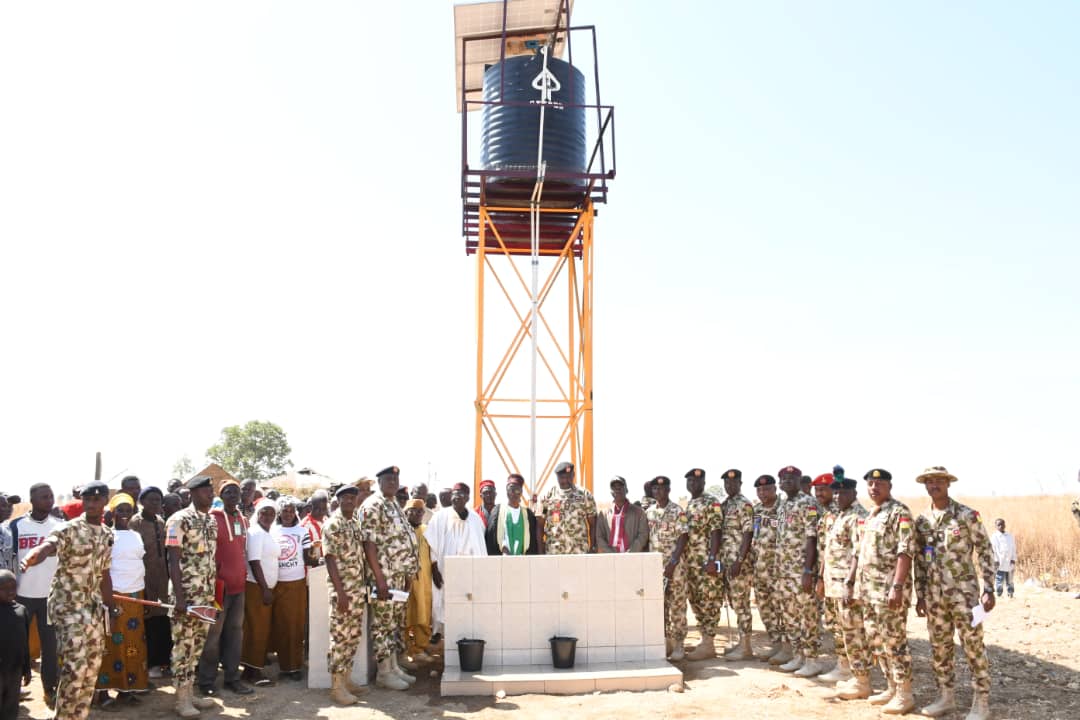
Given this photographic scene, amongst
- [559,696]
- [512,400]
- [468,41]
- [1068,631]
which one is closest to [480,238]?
[512,400]

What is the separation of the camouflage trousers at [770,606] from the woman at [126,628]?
644 centimetres

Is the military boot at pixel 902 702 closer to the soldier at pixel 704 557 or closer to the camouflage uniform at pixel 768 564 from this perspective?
the camouflage uniform at pixel 768 564

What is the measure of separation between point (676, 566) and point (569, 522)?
135 centimetres

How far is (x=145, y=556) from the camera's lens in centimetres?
799

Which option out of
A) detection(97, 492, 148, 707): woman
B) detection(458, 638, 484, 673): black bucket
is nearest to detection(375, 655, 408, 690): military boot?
detection(458, 638, 484, 673): black bucket

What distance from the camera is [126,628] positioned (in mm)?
7465

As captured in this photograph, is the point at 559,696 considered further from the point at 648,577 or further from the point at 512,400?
the point at 512,400

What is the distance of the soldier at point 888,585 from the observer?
7.08m

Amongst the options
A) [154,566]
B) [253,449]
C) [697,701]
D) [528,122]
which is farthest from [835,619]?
[253,449]

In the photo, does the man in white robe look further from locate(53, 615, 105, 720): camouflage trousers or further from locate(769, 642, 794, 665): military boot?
locate(53, 615, 105, 720): camouflage trousers

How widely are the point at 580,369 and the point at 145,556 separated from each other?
23.9 ft

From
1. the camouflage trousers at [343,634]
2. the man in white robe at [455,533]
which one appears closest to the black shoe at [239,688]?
the camouflage trousers at [343,634]

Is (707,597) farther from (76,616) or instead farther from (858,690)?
(76,616)

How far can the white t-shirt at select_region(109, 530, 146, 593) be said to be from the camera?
7.44 meters
